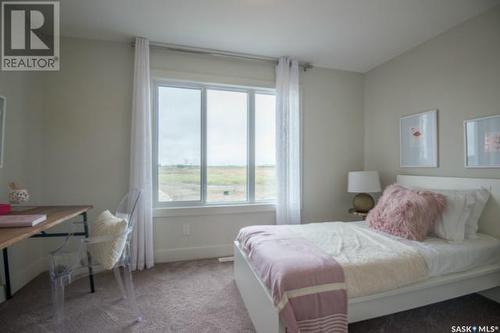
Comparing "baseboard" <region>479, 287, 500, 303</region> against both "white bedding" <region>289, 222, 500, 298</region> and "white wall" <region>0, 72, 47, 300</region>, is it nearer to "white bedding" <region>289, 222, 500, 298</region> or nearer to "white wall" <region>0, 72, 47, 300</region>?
"white bedding" <region>289, 222, 500, 298</region>

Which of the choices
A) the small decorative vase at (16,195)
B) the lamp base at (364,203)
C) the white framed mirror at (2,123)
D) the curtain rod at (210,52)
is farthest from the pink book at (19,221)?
the lamp base at (364,203)

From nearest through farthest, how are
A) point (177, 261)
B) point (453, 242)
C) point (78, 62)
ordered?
1. point (453, 242)
2. point (78, 62)
3. point (177, 261)

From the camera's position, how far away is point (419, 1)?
2.04 metres

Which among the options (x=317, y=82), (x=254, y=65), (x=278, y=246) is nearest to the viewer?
(x=278, y=246)

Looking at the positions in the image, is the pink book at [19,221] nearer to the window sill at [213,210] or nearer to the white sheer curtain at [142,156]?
the white sheer curtain at [142,156]

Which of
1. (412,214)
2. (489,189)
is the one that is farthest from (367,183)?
(489,189)

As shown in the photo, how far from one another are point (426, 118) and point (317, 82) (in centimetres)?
146

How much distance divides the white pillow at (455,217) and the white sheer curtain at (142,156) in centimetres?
291

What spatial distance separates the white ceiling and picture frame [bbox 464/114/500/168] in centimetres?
106

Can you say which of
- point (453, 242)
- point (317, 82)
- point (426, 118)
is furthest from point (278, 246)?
point (317, 82)

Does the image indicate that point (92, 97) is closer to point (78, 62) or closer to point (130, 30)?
point (78, 62)

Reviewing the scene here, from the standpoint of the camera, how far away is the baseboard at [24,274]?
208 cm

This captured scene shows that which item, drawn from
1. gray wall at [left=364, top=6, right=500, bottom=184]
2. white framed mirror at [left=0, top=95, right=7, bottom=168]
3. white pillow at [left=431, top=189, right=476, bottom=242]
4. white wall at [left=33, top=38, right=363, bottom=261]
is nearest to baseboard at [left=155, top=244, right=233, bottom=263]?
white wall at [left=33, top=38, right=363, bottom=261]

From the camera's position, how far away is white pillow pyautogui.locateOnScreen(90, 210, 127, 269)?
5.58 ft
